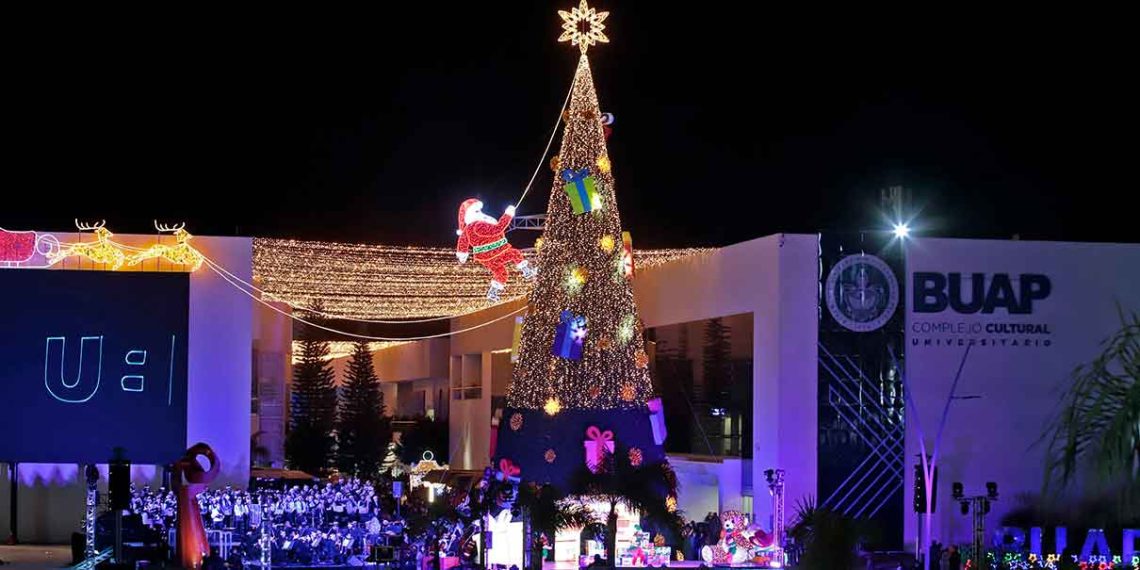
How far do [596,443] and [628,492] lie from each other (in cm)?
269

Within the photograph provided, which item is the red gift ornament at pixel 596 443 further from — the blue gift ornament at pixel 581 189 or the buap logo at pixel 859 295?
the buap logo at pixel 859 295

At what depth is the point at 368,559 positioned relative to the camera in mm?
22438

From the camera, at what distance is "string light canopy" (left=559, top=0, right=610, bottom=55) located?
24.3 m

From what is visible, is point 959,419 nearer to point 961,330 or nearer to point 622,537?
point 961,330

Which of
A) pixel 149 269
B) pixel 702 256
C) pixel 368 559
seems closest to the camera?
pixel 368 559

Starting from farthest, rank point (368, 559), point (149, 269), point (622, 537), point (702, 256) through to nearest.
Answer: point (702, 256), point (149, 269), point (622, 537), point (368, 559)

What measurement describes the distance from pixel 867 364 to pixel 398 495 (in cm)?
830

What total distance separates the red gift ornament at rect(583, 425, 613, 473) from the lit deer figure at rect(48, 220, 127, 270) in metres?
8.55

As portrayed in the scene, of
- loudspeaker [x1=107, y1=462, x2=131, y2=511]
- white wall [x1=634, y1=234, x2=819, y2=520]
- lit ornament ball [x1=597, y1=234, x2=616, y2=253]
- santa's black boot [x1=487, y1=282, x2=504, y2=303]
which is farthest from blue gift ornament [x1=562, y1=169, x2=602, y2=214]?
loudspeaker [x1=107, y1=462, x2=131, y2=511]

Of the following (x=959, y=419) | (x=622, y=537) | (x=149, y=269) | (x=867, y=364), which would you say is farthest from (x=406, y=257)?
(x=959, y=419)

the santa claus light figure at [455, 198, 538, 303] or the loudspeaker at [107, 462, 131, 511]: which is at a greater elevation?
the santa claus light figure at [455, 198, 538, 303]

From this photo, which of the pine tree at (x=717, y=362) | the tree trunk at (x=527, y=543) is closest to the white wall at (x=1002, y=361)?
the pine tree at (x=717, y=362)

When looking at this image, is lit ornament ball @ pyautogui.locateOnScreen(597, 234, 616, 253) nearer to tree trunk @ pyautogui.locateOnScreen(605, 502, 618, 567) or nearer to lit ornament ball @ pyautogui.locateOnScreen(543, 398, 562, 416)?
lit ornament ball @ pyautogui.locateOnScreen(543, 398, 562, 416)

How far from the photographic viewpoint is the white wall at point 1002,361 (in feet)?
85.5
